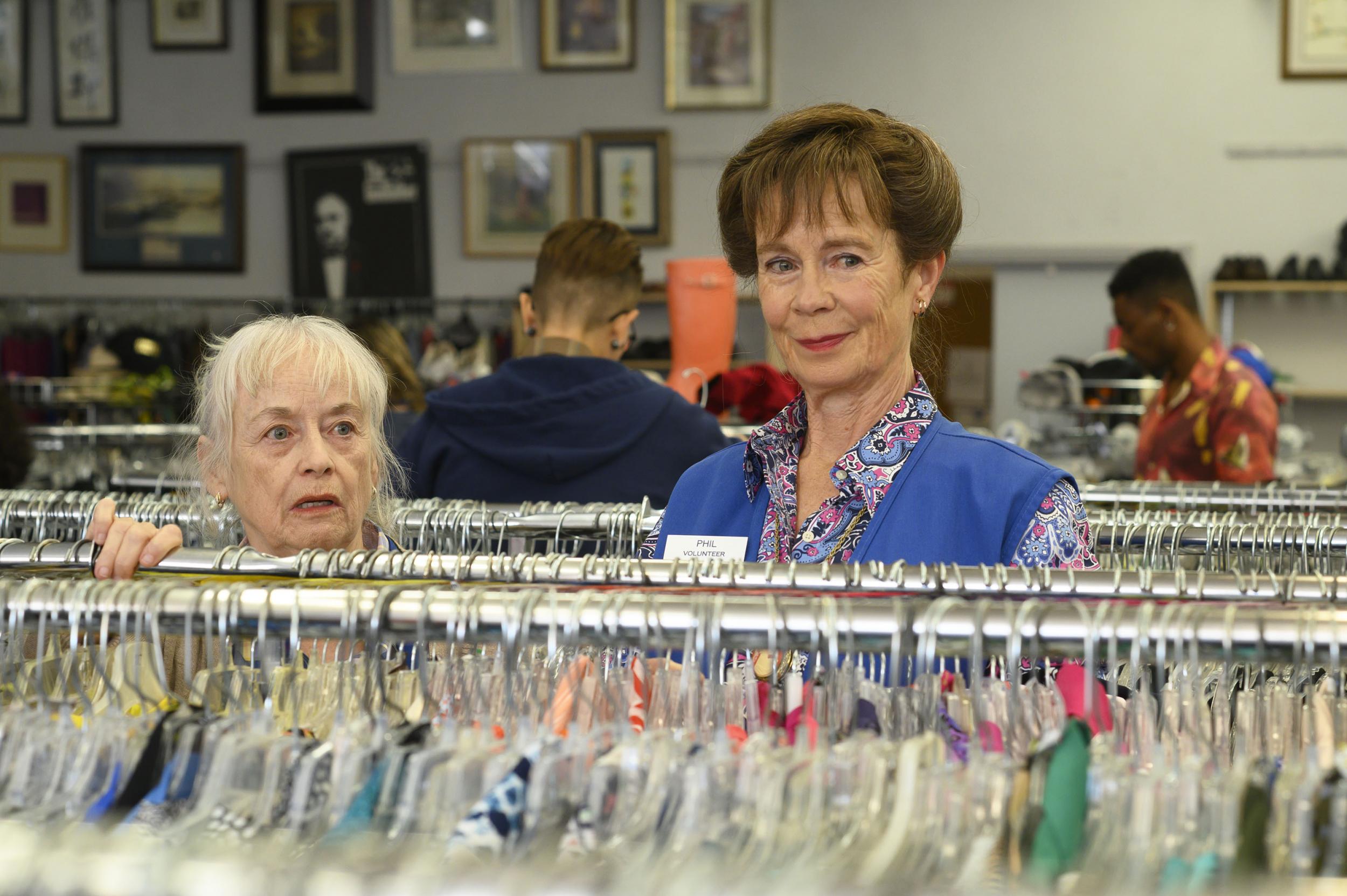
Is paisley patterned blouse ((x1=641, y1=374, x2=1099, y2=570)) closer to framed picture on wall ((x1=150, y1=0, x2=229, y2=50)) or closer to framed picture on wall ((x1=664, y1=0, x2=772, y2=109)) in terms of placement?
framed picture on wall ((x1=664, y1=0, x2=772, y2=109))

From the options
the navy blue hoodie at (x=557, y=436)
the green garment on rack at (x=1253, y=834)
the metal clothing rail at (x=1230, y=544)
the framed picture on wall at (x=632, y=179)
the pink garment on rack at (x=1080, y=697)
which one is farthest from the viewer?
the framed picture on wall at (x=632, y=179)

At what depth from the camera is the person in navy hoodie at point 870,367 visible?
1.50 m

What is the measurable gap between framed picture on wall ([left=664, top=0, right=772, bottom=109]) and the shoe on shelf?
2.81 metres

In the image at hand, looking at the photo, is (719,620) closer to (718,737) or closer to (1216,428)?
(718,737)

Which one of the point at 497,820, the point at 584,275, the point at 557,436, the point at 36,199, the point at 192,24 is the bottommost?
the point at 497,820

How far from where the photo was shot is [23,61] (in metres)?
8.02

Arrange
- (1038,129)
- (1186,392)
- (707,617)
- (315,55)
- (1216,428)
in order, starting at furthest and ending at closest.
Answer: (315,55)
(1038,129)
(1186,392)
(1216,428)
(707,617)

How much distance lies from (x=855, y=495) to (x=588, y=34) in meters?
6.49

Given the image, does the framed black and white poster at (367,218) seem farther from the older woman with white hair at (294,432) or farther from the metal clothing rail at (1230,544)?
the metal clothing rail at (1230,544)

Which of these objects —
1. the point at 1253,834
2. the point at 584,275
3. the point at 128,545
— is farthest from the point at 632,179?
the point at 1253,834

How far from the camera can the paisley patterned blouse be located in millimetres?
1470

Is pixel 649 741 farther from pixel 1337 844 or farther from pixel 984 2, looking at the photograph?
pixel 984 2

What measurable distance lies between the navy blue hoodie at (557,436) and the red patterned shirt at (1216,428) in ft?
5.91

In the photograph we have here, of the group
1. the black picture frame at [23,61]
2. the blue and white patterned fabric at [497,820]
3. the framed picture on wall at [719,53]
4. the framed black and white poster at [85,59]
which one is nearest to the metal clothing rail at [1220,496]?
the blue and white patterned fabric at [497,820]
